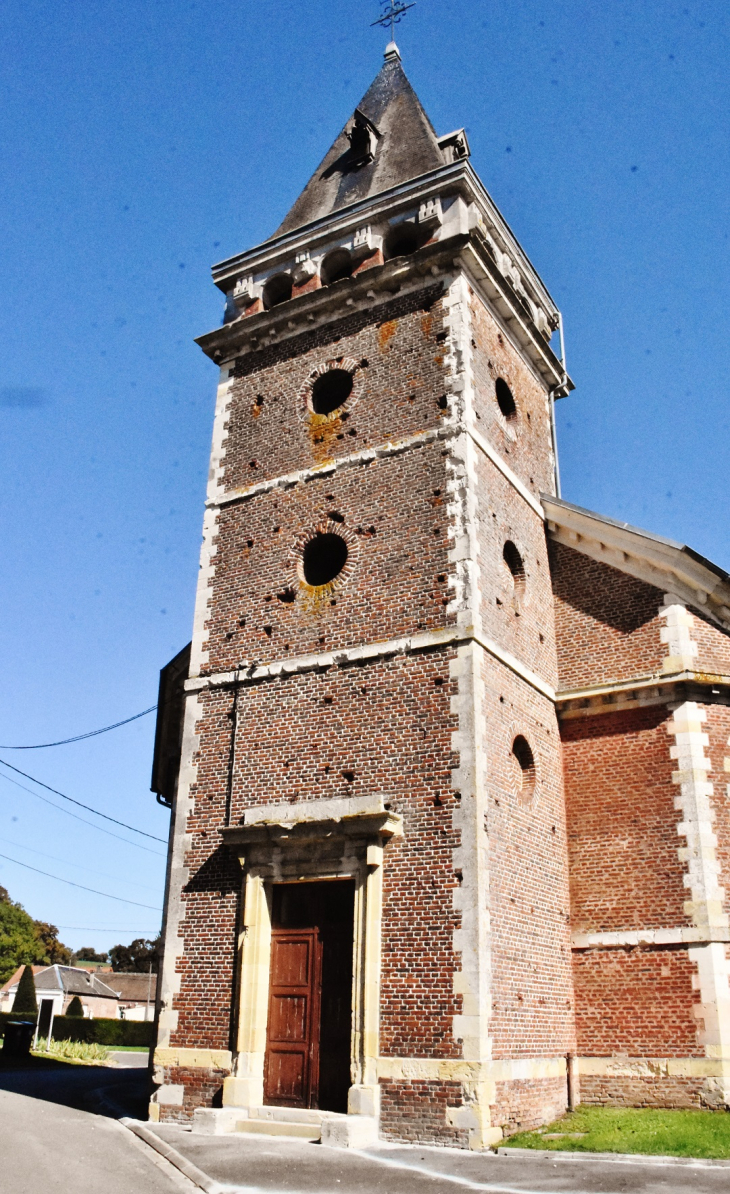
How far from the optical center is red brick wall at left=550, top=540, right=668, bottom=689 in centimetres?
1423

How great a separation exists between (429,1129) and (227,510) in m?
9.31

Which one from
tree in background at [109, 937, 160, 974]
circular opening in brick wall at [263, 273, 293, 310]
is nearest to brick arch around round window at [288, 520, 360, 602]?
circular opening in brick wall at [263, 273, 293, 310]

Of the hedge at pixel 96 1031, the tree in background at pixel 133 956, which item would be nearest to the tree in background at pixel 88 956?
the tree in background at pixel 133 956

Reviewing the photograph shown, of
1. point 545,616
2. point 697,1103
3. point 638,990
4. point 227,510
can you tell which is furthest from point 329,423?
point 697,1103

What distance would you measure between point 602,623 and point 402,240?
717 centimetres

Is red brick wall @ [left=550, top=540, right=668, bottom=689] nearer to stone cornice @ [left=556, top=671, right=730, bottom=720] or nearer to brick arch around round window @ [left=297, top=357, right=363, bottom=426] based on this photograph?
stone cornice @ [left=556, top=671, right=730, bottom=720]

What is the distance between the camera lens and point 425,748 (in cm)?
1186

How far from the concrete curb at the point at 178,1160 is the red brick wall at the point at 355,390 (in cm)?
917

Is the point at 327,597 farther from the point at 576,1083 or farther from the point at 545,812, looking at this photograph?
the point at 576,1083

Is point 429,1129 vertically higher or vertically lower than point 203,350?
lower

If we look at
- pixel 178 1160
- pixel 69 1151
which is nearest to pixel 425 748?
pixel 178 1160

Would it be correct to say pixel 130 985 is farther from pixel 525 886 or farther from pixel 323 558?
pixel 525 886

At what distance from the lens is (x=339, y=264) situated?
16.5 m

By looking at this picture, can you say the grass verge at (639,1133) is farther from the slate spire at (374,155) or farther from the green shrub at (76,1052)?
the green shrub at (76,1052)
